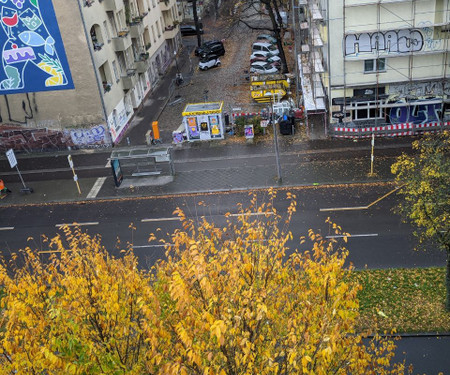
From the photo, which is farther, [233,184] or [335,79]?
[335,79]

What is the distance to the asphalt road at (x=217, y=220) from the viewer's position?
23.1m

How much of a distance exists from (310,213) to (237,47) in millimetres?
37800

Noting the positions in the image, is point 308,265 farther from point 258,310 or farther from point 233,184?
point 233,184

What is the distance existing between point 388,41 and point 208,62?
24620 millimetres

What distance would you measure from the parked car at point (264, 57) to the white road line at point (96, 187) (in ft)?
78.0

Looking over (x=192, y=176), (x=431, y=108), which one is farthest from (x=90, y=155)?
(x=431, y=108)

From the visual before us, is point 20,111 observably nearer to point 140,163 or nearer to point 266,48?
point 140,163

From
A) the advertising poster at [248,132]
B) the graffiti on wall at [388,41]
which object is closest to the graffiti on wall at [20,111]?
the advertising poster at [248,132]

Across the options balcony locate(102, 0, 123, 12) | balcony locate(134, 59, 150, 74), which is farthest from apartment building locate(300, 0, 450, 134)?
balcony locate(134, 59, 150, 74)

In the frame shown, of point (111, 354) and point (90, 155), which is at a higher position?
point (111, 354)

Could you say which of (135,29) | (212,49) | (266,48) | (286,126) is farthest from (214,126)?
(212,49)

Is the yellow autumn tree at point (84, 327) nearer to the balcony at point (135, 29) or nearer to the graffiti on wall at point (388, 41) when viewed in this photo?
the graffiti on wall at point (388, 41)

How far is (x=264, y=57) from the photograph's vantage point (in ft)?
167

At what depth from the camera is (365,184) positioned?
28.9 meters
